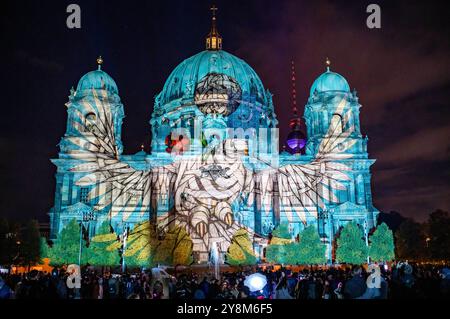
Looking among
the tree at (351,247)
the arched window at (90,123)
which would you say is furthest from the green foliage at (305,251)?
the arched window at (90,123)

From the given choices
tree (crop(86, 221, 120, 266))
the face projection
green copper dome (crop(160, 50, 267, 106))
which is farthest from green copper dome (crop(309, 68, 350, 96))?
the face projection

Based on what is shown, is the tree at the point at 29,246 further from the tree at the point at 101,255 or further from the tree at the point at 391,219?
the tree at the point at 391,219

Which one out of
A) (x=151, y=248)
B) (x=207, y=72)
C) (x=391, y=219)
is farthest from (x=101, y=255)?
(x=391, y=219)

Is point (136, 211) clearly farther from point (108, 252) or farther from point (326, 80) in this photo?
point (326, 80)

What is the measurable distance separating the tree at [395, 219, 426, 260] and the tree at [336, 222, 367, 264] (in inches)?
740

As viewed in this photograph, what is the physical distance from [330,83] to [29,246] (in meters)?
46.3

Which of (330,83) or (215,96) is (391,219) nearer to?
(330,83)

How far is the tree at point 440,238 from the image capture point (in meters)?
54.4

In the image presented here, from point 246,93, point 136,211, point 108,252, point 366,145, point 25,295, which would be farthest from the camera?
point 246,93

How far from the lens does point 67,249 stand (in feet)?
153

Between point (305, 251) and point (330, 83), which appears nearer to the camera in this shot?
point (305, 251)
